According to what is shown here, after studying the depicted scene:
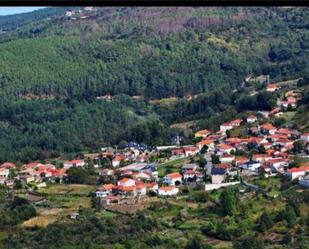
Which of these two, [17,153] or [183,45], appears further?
[183,45]

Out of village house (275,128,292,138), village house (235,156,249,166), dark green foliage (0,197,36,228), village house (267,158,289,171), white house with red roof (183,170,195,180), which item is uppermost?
dark green foliage (0,197,36,228)

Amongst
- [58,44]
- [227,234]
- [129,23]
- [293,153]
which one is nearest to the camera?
[227,234]

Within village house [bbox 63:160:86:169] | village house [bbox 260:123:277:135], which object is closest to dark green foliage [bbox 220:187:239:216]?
village house [bbox 63:160:86:169]

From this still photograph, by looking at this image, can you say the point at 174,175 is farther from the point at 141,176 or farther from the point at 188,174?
the point at 141,176

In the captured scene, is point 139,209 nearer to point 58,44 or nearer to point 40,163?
point 40,163

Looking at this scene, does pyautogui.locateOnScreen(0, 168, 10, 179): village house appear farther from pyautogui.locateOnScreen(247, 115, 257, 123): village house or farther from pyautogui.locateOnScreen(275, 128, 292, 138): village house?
pyautogui.locateOnScreen(247, 115, 257, 123): village house

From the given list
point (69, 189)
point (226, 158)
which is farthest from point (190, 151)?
point (69, 189)

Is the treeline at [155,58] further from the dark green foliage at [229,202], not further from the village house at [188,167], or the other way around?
the dark green foliage at [229,202]

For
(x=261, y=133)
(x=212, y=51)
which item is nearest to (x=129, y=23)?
(x=212, y=51)
